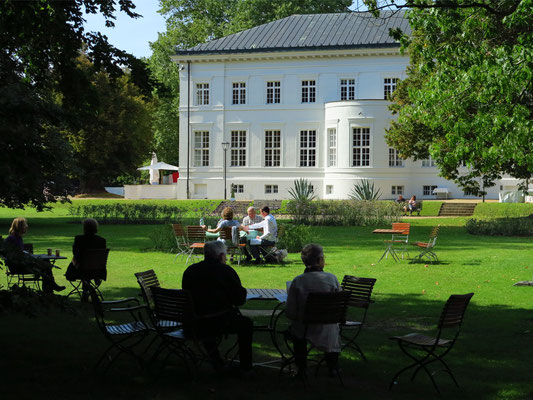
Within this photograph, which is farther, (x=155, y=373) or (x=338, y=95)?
(x=338, y=95)

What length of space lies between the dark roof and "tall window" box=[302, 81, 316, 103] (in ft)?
8.22

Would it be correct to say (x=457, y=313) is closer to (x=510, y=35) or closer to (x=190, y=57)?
(x=510, y=35)

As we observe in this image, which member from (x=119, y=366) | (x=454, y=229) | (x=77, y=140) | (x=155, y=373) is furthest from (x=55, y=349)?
(x=77, y=140)

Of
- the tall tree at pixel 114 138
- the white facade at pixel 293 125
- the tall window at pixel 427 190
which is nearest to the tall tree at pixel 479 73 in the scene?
the white facade at pixel 293 125

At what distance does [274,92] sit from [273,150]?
13.4 feet

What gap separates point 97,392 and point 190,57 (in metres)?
45.1

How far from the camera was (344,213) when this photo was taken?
3133 cm

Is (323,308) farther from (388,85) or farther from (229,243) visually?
(388,85)

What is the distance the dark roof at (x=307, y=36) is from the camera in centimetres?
4778

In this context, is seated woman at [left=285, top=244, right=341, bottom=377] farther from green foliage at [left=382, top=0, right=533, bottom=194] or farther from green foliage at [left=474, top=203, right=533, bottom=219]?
green foliage at [left=474, top=203, right=533, bottom=219]

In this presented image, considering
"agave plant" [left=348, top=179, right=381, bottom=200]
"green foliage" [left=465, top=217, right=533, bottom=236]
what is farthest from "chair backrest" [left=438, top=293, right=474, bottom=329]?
"agave plant" [left=348, top=179, right=381, bottom=200]

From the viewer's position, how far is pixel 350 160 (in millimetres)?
46281

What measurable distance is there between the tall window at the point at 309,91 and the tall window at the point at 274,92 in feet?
5.92

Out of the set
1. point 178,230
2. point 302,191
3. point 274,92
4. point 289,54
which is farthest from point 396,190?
point 178,230
